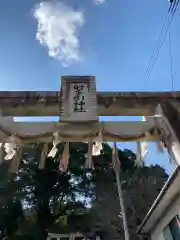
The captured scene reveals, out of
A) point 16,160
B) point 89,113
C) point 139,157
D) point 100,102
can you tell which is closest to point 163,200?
point 139,157

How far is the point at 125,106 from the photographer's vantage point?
4.21 metres

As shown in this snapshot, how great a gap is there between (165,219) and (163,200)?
1.17 metres

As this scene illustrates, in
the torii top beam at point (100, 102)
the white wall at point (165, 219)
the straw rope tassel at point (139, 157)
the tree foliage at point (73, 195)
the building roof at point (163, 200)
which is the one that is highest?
the tree foliage at point (73, 195)

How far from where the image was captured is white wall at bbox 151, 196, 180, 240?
658cm

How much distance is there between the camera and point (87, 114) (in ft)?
13.1

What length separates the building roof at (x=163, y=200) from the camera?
574 cm

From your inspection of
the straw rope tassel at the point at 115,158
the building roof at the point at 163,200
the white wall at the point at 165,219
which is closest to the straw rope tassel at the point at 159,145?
the straw rope tassel at the point at 115,158

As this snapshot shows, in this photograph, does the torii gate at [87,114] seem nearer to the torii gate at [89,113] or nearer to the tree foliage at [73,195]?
the torii gate at [89,113]

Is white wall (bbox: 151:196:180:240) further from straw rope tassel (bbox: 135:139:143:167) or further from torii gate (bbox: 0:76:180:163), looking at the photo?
torii gate (bbox: 0:76:180:163)

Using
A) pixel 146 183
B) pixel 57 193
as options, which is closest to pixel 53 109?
pixel 146 183

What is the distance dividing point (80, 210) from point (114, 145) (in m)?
12.5

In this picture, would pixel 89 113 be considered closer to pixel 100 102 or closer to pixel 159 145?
pixel 100 102

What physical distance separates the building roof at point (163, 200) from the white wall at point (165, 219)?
0.35 ft

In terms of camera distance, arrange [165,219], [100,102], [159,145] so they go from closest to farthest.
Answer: [159,145], [100,102], [165,219]
